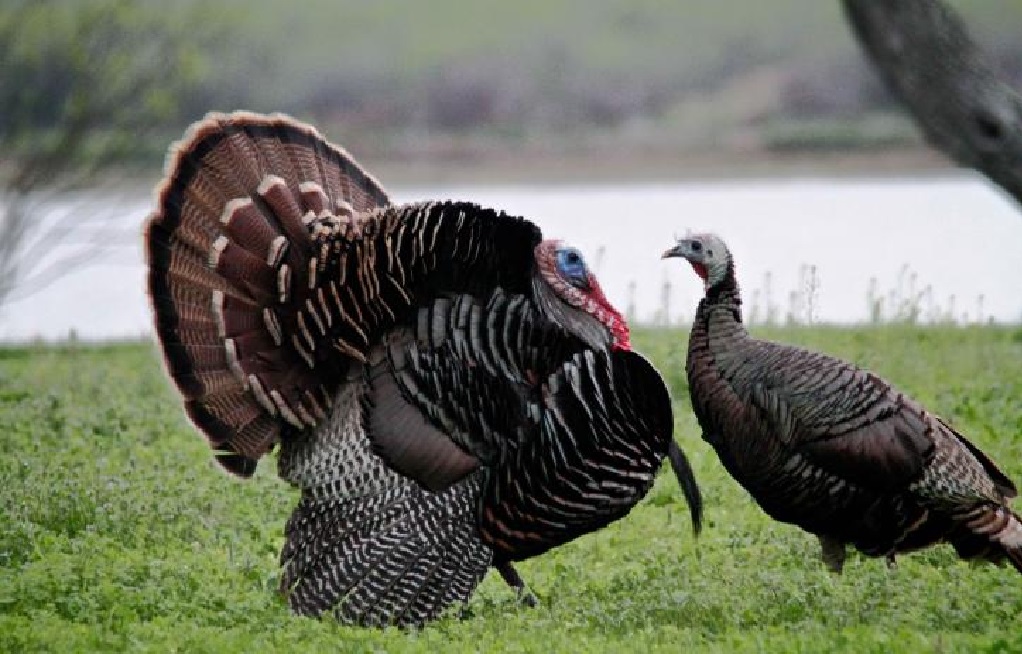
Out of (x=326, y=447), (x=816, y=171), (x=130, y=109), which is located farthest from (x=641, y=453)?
(x=816, y=171)

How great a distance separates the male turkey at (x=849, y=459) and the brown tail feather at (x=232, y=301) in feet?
5.18

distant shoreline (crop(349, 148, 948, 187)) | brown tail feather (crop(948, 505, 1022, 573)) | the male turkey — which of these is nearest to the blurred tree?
the male turkey

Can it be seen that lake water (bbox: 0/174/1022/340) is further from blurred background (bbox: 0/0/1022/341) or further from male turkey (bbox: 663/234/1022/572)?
male turkey (bbox: 663/234/1022/572)

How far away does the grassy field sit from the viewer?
5578 millimetres

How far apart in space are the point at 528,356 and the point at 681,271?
34.5 feet

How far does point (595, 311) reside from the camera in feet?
20.3

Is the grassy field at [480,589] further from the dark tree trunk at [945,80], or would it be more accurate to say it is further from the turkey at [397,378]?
the dark tree trunk at [945,80]

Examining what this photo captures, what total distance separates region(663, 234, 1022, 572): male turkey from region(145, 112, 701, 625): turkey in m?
0.31

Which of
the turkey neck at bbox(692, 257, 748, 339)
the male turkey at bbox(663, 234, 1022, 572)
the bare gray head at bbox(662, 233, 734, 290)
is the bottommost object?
the male turkey at bbox(663, 234, 1022, 572)

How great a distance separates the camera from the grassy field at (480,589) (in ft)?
18.3

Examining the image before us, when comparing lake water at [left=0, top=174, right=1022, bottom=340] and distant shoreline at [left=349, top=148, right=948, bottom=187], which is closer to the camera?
lake water at [left=0, top=174, right=1022, bottom=340]

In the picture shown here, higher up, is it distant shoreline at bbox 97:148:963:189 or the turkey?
the turkey

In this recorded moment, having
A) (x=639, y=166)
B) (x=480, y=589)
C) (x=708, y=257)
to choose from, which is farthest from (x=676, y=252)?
(x=639, y=166)

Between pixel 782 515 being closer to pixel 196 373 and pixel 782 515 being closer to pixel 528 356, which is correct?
pixel 528 356
